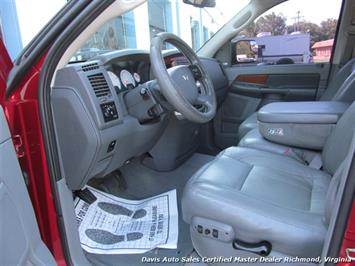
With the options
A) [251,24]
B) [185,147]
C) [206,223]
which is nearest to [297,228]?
[206,223]

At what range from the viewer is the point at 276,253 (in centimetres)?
101

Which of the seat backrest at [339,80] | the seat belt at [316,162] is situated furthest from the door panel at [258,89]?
the seat belt at [316,162]

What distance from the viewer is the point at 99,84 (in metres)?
1.43

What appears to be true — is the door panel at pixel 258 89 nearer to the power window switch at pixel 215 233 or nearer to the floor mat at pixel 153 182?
the floor mat at pixel 153 182

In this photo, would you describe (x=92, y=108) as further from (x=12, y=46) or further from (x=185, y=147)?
(x=185, y=147)

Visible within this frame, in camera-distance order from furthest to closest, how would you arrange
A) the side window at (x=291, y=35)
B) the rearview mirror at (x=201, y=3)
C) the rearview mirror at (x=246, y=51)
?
the rearview mirror at (x=246, y=51) → the side window at (x=291, y=35) → the rearview mirror at (x=201, y=3)

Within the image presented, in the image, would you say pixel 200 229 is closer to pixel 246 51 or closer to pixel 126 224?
pixel 126 224

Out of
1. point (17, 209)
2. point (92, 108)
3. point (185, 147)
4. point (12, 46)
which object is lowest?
point (185, 147)

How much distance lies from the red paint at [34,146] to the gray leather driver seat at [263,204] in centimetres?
41

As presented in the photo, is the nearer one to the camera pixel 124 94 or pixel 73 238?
pixel 73 238

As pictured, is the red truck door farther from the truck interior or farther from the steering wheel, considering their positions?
the steering wheel

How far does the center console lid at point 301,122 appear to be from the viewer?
1613 mm

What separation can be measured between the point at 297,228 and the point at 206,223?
0.87 ft

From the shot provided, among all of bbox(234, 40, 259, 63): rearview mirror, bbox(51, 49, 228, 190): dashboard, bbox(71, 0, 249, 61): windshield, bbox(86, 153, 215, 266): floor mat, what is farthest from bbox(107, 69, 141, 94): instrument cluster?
bbox(234, 40, 259, 63): rearview mirror
